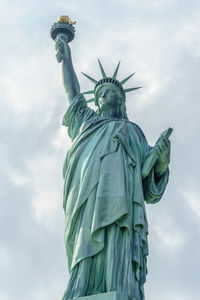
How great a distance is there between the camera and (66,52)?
15.7 m

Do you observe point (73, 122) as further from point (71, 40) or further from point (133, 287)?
point (133, 287)

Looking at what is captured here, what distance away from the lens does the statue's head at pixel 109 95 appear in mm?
14781

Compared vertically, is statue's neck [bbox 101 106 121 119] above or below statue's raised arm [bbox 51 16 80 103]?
below

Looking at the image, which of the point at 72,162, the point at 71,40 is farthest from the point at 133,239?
the point at 71,40

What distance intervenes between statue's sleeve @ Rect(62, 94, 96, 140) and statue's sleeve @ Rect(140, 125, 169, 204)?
135 centimetres

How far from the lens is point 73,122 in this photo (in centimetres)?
1460

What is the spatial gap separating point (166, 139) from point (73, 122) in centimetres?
216

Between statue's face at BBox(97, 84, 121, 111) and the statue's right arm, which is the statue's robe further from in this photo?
the statue's right arm

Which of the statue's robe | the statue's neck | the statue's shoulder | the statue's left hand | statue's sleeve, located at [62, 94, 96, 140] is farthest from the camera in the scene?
the statue's neck

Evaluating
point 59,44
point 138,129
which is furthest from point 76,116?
point 59,44

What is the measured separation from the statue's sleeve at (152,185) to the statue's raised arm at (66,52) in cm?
215

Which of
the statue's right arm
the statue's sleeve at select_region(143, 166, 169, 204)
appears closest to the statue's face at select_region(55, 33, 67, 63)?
the statue's right arm

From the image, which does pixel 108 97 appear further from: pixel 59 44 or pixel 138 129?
pixel 59 44

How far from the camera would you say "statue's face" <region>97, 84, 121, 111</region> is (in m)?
14.8
